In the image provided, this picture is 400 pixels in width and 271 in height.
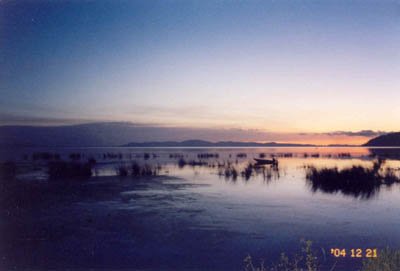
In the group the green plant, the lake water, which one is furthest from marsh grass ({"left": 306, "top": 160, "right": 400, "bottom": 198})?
the green plant

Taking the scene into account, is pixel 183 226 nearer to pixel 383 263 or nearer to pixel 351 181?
pixel 383 263

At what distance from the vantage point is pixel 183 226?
278 inches

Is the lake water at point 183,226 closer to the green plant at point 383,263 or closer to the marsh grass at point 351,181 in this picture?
the marsh grass at point 351,181

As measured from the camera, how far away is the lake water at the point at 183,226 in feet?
18.2

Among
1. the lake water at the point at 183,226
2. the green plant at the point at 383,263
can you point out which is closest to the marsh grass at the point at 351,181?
the lake water at the point at 183,226

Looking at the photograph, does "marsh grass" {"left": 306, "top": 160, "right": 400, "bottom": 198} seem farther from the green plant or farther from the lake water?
the green plant

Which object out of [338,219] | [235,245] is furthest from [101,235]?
[338,219]

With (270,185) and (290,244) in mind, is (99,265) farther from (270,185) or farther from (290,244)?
(270,185)

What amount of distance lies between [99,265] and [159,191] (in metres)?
5.54

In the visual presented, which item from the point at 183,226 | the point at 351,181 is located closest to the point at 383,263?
the point at 183,226

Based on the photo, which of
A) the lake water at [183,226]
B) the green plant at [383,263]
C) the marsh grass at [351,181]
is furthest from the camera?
the marsh grass at [351,181]

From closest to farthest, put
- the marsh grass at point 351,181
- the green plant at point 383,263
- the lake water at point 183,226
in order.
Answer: the green plant at point 383,263, the lake water at point 183,226, the marsh grass at point 351,181

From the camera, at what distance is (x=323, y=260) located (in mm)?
5395

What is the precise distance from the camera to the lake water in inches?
218
